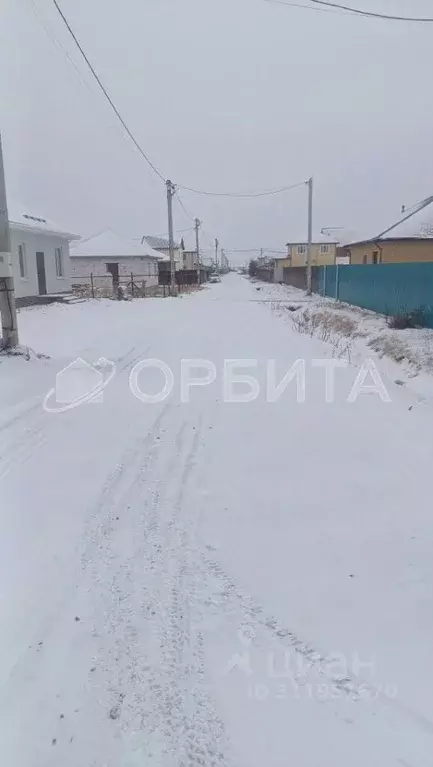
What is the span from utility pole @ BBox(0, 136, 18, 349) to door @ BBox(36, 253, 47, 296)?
44.6ft

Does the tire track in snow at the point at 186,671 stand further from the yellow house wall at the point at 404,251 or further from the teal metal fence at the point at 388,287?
the yellow house wall at the point at 404,251

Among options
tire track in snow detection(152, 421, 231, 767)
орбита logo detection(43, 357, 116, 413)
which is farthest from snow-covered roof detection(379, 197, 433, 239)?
tire track in snow detection(152, 421, 231, 767)

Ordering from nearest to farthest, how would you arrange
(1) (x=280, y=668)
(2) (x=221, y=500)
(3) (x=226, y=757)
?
1. (3) (x=226, y=757)
2. (1) (x=280, y=668)
3. (2) (x=221, y=500)

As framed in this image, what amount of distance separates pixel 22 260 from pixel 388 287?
1345cm

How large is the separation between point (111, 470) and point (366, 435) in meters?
2.84

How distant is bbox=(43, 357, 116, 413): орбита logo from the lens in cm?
688

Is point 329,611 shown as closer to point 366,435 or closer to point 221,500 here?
point 221,500

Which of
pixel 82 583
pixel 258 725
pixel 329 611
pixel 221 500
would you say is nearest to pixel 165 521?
pixel 221 500

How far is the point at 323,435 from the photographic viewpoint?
5879 mm

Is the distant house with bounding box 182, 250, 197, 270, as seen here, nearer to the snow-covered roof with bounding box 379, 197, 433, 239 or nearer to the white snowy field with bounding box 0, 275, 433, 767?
the snow-covered roof with bounding box 379, 197, 433, 239

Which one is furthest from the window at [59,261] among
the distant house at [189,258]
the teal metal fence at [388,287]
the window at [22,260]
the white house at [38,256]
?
the distant house at [189,258]

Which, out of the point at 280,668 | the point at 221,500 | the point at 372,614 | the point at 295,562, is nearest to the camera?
the point at 280,668

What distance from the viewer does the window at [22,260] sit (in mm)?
20359

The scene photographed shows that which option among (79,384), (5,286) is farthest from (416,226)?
(79,384)
